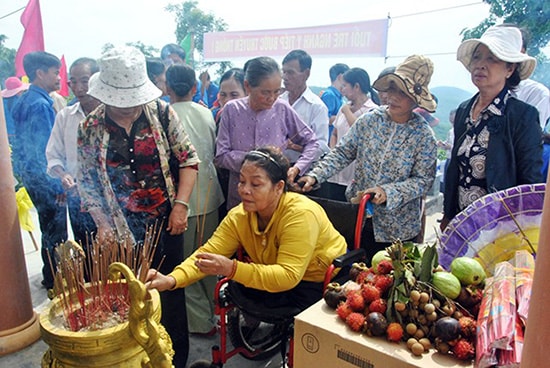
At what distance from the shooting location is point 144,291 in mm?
1508

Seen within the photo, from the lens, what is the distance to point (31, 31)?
6113mm

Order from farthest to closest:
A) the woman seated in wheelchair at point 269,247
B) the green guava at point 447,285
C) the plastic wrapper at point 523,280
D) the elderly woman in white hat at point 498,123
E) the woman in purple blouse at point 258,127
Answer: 1. the woman in purple blouse at point 258,127
2. the elderly woman in white hat at point 498,123
3. the woman seated in wheelchair at point 269,247
4. the green guava at point 447,285
5. the plastic wrapper at point 523,280

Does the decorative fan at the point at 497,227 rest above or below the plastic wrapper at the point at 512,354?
above

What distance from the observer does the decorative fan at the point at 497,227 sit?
6.39 ft

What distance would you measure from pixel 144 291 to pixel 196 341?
1788 millimetres

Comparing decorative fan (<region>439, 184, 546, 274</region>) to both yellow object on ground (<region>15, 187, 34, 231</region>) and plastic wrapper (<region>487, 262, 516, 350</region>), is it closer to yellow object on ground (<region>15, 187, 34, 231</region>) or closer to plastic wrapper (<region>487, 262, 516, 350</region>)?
plastic wrapper (<region>487, 262, 516, 350</region>)

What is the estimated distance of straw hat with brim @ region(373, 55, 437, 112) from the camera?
258 centimetres

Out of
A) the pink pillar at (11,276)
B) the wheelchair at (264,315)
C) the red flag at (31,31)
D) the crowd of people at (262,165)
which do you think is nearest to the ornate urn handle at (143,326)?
the crowd of people at (262,165)

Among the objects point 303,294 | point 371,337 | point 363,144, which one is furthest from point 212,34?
point 371,337

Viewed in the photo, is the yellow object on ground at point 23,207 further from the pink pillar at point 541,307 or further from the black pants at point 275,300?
→ the pink pillar at point 541,307

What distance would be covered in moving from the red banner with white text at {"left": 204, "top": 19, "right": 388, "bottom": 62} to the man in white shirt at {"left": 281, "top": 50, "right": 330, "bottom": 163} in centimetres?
454

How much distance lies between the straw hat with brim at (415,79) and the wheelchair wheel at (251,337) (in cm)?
171

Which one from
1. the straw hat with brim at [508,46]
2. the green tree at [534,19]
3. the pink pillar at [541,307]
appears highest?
the green tree at [534,19]

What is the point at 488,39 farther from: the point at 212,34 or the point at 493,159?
the point at 212,34
